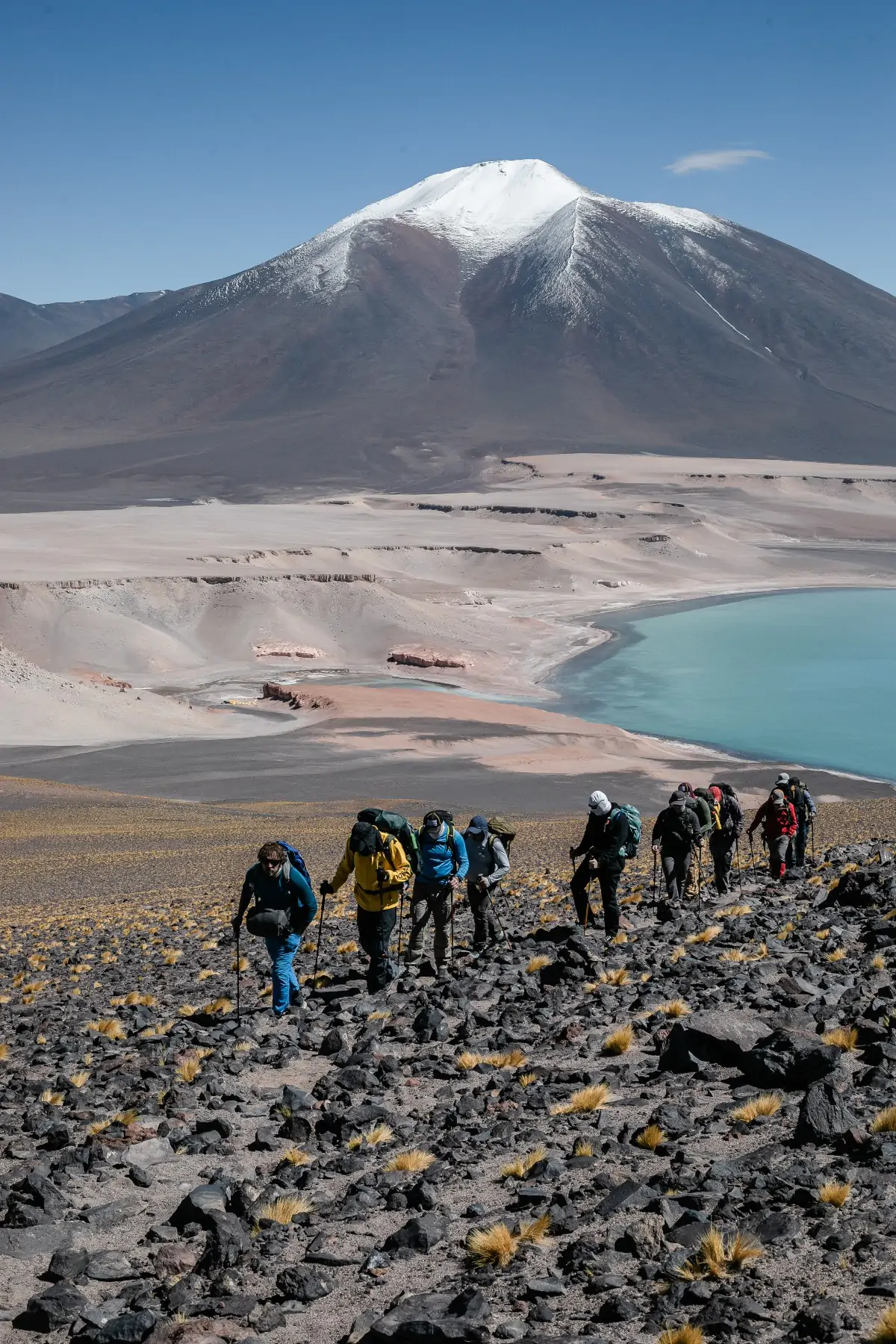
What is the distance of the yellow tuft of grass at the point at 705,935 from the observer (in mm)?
10023

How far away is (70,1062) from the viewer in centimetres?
815

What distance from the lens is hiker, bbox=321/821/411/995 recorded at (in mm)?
9070

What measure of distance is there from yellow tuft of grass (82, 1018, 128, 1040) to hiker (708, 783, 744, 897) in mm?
6197

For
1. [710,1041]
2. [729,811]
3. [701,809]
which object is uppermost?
[701,809]

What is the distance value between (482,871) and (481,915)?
1.18 ft

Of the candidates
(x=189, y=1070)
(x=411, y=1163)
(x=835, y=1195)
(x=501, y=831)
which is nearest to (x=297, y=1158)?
(x=411, y=1163)

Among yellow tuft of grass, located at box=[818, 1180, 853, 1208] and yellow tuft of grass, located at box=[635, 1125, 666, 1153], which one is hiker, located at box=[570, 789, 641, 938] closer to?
yellow tuft of grass, located at box=[635, 1125, 666, 1153]

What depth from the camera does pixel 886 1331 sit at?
392 centimetres

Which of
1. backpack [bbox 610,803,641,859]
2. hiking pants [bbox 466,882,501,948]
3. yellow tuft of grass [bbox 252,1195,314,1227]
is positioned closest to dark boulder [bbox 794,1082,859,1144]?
yellow tuft of grass [bbox 252,1195,314,1227]

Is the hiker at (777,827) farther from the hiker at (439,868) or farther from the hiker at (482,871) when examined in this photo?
the hiker at (439,868)

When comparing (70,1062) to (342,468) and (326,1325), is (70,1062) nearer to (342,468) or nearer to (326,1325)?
(326,1325)

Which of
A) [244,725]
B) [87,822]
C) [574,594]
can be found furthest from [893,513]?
[87,822]

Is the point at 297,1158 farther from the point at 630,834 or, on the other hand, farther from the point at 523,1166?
the point at 630,834

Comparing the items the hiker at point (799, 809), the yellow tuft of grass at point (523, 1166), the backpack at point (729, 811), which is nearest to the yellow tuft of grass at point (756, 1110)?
the yellow tuft of grass at point (523, 1166)
